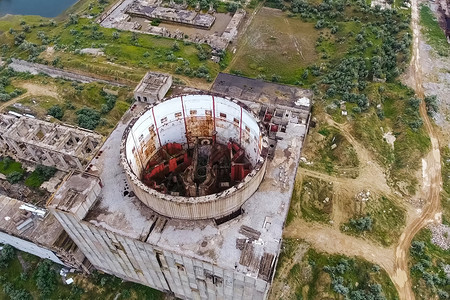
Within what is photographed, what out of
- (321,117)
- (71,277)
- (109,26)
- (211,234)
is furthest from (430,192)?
(109,26)

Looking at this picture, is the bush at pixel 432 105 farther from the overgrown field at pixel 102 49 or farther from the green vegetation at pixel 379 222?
the overgrown field at pixel 102 49

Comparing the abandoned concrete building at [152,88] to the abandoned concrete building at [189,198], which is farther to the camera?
the abandoned concrete building at [152,88]

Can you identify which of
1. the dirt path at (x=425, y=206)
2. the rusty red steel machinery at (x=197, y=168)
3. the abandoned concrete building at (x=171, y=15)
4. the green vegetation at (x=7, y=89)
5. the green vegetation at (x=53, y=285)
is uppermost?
the rusty red steel machinery at (x=197, y=168)

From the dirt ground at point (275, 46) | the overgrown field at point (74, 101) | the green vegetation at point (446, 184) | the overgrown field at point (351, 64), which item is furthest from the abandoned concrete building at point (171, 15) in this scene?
the green vegetation at point (446, 184)

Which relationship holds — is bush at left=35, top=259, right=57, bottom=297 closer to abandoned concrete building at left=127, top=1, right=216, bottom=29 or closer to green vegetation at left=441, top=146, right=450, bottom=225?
green vegetation at left=441, top=146, right=450, bottom=225

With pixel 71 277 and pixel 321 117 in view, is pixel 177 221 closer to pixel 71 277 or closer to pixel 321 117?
pixel 71 277

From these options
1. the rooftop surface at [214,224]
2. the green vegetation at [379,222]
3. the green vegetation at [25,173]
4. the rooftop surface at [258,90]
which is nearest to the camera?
the rooftop surface at [214,224]

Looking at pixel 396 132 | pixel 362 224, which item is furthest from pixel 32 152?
pixel 396 132
